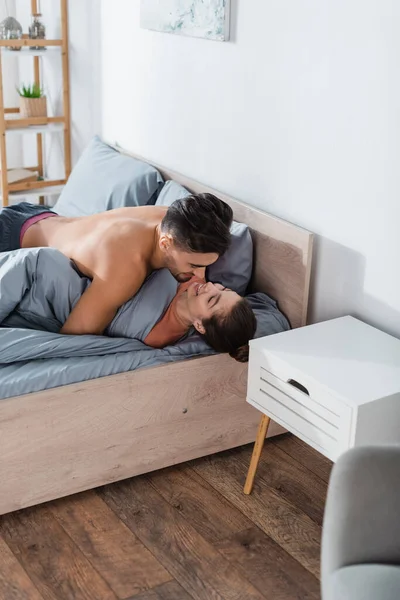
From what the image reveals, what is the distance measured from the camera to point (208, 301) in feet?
7.77

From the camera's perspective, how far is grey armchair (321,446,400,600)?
1.50 m

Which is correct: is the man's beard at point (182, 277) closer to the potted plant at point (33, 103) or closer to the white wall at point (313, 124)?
the white wall at point (313, 124)

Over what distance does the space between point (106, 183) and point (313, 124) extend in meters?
1.04

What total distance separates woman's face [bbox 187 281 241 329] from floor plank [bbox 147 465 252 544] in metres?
0.47

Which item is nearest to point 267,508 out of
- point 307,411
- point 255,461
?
point 255,461

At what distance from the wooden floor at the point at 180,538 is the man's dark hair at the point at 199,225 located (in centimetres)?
70

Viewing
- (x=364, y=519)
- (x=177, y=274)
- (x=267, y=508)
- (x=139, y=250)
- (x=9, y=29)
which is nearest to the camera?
(x=364, y=519)

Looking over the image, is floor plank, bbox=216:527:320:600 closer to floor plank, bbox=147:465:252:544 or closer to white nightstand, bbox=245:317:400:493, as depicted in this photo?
floor plank, bbox=147:465:252:544

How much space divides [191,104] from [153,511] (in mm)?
1553

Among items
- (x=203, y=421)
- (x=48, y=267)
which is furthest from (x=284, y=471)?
(x=48, y=267)

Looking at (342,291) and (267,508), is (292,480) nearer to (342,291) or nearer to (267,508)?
(267,508)

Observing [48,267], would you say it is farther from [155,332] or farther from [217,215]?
[217,215]

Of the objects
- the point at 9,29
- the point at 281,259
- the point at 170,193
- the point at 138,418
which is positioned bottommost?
the point at 138,418

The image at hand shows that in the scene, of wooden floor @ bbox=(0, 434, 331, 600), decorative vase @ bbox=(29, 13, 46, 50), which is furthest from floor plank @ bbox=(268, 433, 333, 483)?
decorative vase @ bbox=(29, 13, 46, 50)
